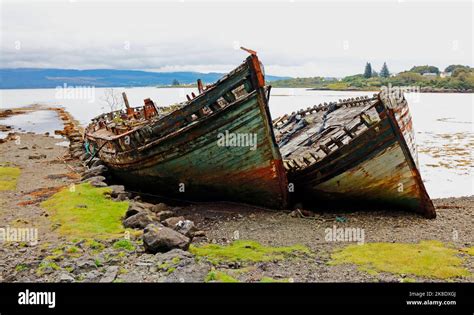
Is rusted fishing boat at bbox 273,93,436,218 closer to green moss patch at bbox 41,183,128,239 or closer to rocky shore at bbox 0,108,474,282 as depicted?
rocky shore at bbox 0,108,474,282

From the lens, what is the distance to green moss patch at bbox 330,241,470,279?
387 inches

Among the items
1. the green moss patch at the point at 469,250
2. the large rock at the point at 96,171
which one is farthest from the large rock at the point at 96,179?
the green moss patch at the point at 469,250

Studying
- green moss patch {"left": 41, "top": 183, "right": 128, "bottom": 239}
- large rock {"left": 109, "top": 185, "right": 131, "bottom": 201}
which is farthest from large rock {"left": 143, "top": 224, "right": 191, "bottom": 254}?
large rock {"left": 109, "top": 185, "right": 131, "bottom": 201}

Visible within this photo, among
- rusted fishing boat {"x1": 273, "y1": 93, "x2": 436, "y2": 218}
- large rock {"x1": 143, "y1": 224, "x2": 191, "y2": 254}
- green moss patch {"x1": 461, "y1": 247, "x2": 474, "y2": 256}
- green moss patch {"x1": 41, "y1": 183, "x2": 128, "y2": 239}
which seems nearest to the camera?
large rock {"x1": 143, "y1": 224, "x2": 191, "y2": 254}

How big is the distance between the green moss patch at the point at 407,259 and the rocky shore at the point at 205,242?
0.21 meters

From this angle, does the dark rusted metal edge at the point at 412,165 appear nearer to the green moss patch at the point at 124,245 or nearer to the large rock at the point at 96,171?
the green moss patch at the point at 124,245

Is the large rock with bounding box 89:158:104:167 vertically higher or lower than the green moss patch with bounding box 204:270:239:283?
higher

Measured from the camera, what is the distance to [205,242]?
12.0 metres

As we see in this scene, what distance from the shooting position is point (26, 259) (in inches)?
403

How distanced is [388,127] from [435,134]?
3607cm

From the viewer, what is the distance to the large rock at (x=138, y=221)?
41.4 feet

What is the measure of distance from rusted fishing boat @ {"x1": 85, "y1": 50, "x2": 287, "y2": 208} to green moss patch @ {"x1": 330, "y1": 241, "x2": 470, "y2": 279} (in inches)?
159

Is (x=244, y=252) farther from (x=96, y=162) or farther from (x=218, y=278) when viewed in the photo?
(x=96, y=162)
